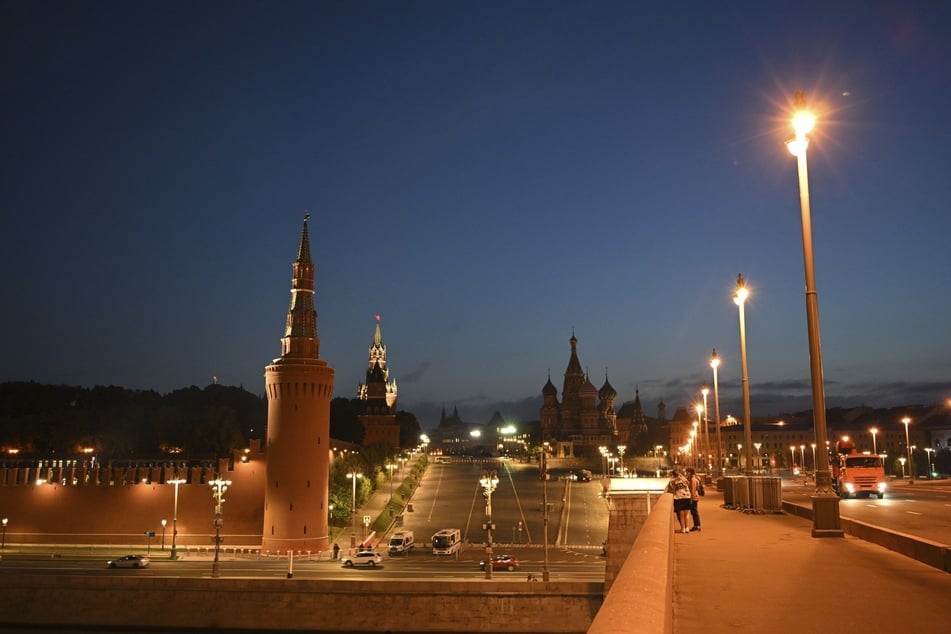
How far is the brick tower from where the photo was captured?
49.5m

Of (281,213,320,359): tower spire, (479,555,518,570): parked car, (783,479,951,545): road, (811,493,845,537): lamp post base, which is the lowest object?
(479,555,518,570): parked car

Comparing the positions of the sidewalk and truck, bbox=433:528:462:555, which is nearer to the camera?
the sidewalk

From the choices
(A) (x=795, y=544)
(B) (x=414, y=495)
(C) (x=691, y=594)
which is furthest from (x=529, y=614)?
(B) (x=414, y=495)

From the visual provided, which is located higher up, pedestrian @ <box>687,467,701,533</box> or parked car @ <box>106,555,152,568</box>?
pedestrian @ <box>687,467,701,533</box>

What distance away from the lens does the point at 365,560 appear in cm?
4231

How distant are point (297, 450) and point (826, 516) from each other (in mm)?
41333

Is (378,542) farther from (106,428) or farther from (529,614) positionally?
(106,428)

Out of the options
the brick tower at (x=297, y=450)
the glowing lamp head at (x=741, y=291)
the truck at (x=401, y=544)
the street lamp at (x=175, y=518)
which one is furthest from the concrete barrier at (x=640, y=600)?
the brick tower at (x=297, y=450)

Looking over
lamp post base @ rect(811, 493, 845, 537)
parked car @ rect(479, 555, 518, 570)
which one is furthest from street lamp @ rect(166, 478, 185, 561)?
lamp post base @ rect(811, 493, 845, 537)

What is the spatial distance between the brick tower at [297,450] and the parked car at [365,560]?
7.27m

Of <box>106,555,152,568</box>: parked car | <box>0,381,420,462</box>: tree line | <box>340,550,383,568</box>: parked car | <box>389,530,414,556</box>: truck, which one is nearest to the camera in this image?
<box>106,555,152,568</box>: parked car

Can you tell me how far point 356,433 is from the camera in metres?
113

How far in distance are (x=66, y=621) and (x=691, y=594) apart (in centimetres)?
3463

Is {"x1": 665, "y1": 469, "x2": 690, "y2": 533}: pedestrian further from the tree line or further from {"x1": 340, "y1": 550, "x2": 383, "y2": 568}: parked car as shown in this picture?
the tree line
